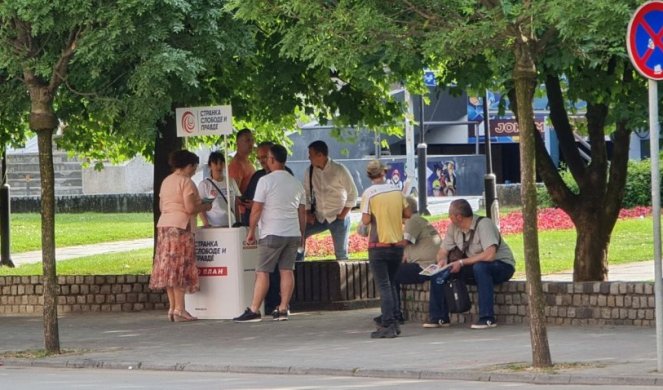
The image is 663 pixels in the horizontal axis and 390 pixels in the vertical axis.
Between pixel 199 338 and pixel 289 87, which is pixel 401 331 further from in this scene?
pixel 289 87

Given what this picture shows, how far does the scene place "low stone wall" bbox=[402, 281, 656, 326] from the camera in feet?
49.0

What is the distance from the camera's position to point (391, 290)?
15266 mm

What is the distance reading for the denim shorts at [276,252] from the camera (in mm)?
16766

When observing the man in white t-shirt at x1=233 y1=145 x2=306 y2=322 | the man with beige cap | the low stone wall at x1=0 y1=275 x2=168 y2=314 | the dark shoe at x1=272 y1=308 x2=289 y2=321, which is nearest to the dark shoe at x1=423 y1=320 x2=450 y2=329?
the man with beige cap

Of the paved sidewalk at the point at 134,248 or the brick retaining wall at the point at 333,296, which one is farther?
the paved sidewalk at the point at 134,248

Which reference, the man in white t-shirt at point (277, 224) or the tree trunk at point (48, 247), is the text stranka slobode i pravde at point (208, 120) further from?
the tree trunk at point (48, 247)

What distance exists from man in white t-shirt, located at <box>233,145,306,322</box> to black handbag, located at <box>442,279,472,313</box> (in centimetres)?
204

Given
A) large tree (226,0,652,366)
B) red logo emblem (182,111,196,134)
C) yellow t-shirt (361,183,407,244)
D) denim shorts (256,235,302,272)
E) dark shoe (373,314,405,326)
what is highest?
large tree (226,0,652,366)

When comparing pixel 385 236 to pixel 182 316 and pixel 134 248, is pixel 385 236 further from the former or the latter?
pixel 134 248

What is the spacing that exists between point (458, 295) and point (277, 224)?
2303 millimetres

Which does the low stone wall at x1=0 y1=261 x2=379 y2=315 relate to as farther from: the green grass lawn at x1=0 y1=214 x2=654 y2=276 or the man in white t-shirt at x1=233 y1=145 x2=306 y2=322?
the green grass lawn at x1=0 y1=214 x2=654 y2=276

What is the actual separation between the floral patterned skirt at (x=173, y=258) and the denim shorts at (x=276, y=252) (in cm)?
89

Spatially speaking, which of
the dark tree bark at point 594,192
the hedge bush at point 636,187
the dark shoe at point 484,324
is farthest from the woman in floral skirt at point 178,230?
the hedge bush at point 636,187

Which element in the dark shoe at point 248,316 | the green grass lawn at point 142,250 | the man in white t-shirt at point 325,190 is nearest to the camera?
the dark shoe at point 248,316
